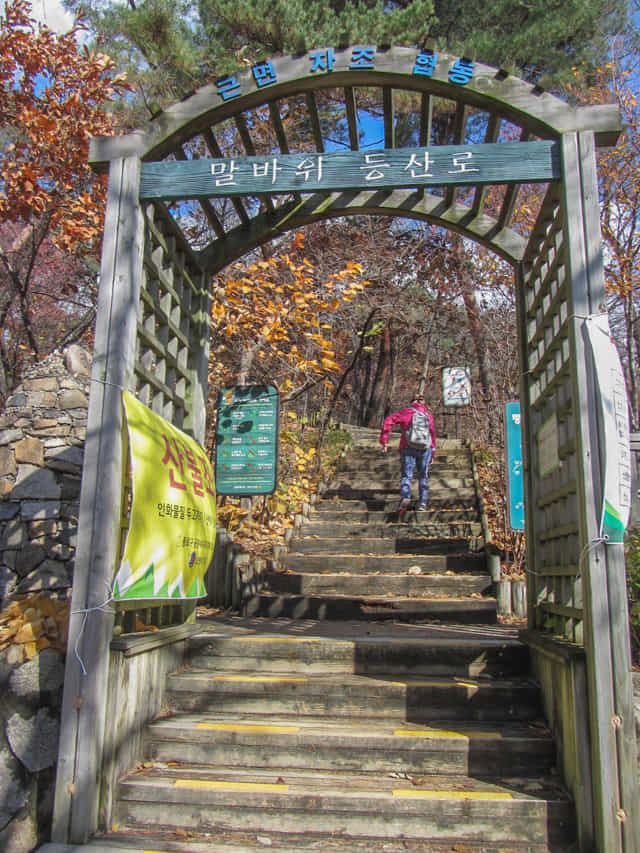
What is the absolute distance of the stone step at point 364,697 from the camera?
3945 millimetres

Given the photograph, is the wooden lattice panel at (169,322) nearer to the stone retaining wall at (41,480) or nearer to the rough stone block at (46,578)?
the stone retaining wall at (41,480)

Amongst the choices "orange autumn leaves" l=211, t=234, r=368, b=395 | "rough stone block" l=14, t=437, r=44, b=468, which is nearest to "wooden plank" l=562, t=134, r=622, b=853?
"orange autumn leaves" l=211, t=234, r=368, b=395

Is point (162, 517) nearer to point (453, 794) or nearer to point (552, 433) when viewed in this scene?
point (453, 794)

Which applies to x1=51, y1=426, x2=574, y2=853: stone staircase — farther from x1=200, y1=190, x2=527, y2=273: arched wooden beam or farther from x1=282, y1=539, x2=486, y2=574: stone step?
x1=200, y1=190, x2=527, y2=273: arched wooden beam

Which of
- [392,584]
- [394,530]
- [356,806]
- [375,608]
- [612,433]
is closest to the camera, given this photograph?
[356,806]

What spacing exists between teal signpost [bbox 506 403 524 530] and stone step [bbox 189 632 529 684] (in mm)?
1728

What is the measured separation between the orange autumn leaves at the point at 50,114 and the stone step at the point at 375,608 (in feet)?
20.6

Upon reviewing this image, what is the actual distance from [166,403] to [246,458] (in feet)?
5.59

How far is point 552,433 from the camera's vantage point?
4.19 meters

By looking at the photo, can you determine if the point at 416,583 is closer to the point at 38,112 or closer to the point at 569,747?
the point at 569,747

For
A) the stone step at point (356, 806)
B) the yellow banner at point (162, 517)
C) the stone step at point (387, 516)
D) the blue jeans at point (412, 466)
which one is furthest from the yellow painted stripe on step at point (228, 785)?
the blue jeans at point (412, 466)

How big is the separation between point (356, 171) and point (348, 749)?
11.3 feet

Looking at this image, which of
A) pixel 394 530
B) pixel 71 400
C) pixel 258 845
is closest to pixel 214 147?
pixel 258 845

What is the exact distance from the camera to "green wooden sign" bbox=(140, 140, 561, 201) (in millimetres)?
3824
